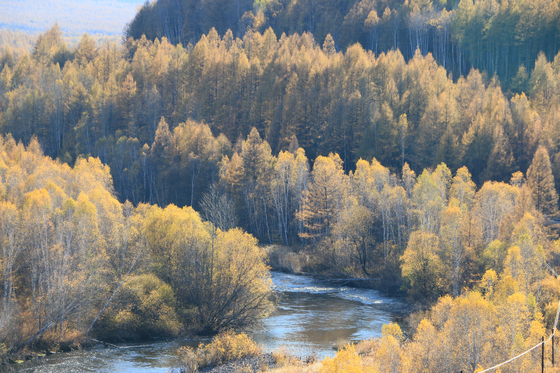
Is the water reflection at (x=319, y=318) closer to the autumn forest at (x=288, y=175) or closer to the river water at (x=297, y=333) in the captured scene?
the river water at (x=297, y=333)

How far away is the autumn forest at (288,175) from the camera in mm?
46344

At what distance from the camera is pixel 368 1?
16600 cm

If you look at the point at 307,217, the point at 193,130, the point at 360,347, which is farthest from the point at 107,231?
the point at 193,130

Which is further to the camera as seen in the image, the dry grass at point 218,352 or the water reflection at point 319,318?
the water reflection at point 319,318

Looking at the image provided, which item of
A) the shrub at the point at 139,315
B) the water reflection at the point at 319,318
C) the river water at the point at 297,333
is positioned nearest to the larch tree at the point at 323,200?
the water reflection at the point at 319,318

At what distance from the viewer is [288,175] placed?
93375 millimetres

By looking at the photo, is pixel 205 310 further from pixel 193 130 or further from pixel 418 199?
pixel 193 130

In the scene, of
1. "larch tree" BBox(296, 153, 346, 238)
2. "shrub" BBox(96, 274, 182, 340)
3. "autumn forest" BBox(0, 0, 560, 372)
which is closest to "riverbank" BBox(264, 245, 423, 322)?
"autumn forest" BBox(0, 0, 560, 372)

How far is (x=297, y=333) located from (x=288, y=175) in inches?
1815

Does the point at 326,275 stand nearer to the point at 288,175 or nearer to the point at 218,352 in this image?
the point at 288,175

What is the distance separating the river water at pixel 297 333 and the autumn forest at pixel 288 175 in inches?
118

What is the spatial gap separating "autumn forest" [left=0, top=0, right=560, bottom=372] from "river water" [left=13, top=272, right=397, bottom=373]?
301cm

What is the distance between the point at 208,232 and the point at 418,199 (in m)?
31.4

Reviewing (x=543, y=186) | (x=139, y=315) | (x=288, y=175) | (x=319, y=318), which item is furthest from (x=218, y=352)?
(x=288, y=175)
